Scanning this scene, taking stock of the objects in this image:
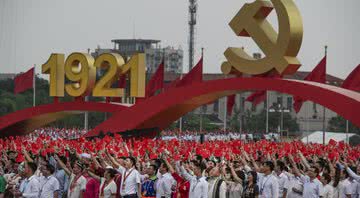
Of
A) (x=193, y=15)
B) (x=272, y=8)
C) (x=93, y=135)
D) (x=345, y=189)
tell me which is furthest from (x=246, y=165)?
(x=193, y=15)

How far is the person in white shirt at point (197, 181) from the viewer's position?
16547 millimetres

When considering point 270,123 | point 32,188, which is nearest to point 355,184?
point 32,188

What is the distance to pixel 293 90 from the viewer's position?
108ft

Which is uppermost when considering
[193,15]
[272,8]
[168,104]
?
[193,15]

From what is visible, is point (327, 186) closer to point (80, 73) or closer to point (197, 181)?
point (197, 181)

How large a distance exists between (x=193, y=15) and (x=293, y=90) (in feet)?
225

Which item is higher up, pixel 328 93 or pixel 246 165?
pixel 328 93

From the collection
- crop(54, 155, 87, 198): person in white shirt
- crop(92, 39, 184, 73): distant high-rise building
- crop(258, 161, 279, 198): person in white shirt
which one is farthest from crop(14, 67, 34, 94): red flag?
crop(92, 39, 184, 73): distant high-rise building

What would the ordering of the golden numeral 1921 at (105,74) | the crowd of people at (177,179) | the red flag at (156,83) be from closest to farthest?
the crowd of people at (177,179)
the golden numeral 1921 at (105,74)
the red flag at (156,83)

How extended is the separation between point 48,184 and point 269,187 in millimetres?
3563

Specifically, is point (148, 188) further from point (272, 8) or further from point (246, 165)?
point (272, 8)

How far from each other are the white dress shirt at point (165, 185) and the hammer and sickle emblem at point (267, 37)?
1452 cm

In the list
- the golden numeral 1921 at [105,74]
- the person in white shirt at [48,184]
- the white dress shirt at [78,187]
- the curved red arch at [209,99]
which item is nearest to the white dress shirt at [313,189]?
the white dress shirt at [78,187]

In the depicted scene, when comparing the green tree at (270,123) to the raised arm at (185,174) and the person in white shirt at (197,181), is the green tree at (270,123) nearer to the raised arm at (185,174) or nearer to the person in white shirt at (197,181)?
the raised arm at (185,174)
